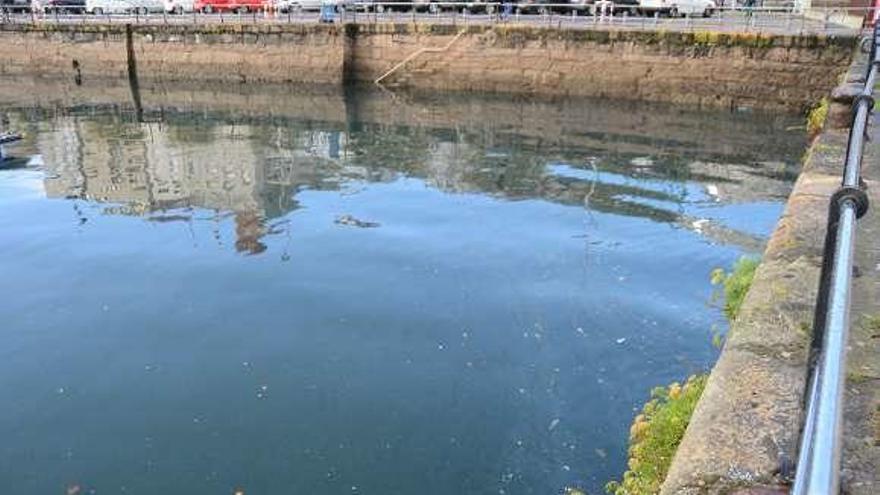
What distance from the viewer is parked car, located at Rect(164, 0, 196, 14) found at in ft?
124

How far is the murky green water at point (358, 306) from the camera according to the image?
6.70 metres

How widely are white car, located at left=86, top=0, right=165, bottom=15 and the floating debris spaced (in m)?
29.6

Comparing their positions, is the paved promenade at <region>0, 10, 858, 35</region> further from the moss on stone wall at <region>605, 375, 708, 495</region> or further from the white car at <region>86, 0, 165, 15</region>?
the moss on stone wall at <region>605, 375, 708, 495</region>

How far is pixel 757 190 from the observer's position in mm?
15766

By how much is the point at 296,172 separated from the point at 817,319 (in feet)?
51.5

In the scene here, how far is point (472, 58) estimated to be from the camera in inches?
1160

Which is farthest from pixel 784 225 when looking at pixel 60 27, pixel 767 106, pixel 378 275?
pixel 60 27

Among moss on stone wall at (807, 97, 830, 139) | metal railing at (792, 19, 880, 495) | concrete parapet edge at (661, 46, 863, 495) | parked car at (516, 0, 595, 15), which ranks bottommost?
concrete parapet edge at (661, 46, 863, 495)

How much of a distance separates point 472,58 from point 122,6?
2075 cm

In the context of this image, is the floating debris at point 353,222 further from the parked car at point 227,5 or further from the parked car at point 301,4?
the parked car at point 227,5

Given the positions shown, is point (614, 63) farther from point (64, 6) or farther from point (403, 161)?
point (64, 6)

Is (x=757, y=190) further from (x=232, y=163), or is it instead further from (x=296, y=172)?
(x=232, y=163)

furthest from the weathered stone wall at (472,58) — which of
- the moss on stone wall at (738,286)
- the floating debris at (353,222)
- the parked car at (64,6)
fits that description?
the moss on stone wall at (738,286)

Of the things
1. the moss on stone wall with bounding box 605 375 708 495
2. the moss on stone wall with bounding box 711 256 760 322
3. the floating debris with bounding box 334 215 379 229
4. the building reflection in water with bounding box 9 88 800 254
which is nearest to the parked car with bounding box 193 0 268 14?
the building reflection in water with bounding box 9 88 800 254
